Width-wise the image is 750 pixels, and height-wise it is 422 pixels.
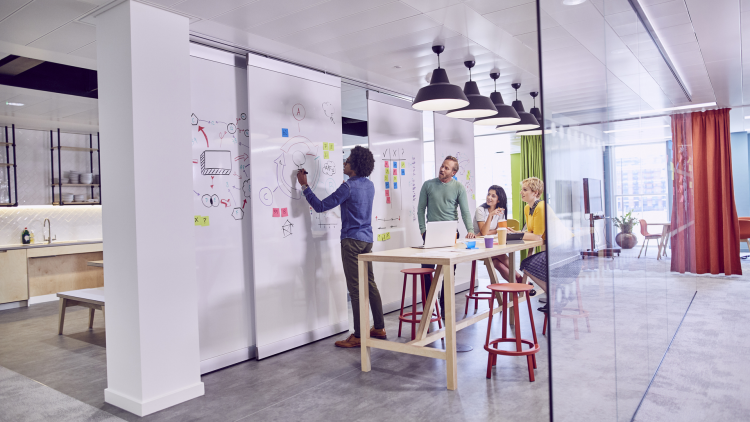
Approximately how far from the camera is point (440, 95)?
373 centimetres

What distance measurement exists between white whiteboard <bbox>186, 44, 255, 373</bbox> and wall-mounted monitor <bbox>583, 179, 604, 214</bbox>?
2571mm

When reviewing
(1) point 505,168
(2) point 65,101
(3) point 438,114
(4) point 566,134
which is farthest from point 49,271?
(1) point 505,168

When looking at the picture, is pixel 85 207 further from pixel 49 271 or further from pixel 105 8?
pixel 105 8

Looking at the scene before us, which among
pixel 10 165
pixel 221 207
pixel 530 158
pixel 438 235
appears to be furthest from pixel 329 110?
pixel 530 158

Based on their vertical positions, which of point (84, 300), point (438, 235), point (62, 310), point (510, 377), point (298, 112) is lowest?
point (510, 377)

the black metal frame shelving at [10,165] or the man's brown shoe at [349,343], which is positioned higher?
the black metal frame shelving at [10,165]

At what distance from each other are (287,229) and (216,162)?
2.74 ft

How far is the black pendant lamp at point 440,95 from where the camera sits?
374 centimetres

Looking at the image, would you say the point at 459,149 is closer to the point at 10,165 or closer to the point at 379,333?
the point at 379,333

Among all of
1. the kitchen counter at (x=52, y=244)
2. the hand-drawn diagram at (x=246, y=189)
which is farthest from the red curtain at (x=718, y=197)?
the kitchen counter at (x=52, y=244)

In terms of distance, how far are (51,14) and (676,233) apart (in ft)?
16.3

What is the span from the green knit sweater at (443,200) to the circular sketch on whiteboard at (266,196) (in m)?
1.58

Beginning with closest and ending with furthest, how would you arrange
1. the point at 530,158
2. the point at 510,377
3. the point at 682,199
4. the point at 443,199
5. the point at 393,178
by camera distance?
the point at 510,377 → the point at 682,199 → the point at 443,199 → the point at 393,178 → the point at 530,158

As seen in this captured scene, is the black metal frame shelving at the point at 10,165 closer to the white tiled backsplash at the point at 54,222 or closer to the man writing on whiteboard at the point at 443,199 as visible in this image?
the white tiled backsplash at the point at 54,222
